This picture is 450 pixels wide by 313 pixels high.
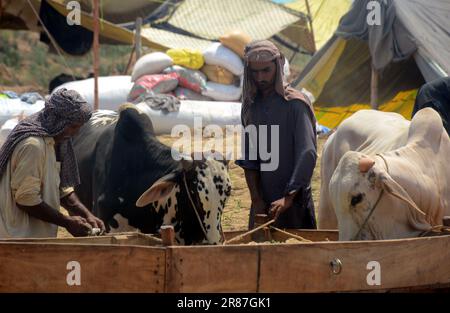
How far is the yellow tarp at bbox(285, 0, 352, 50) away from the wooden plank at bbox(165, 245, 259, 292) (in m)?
13.8

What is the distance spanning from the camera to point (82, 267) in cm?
360

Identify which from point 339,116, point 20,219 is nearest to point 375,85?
point 339,116

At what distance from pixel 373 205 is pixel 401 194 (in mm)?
142

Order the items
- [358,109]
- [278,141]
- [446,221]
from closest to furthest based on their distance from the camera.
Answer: [446,221] < [278,141] < [358,109]

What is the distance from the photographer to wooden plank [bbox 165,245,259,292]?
358 cm

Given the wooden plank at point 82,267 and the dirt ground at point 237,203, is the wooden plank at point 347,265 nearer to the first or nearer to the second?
the wooden plank at point 82,267

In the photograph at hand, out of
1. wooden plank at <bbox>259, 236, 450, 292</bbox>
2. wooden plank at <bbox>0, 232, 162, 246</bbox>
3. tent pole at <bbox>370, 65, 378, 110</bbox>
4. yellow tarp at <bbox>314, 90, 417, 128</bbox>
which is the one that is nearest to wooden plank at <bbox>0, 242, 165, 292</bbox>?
wooden plank at <bbox>0, 232, 162, 246</bbox>

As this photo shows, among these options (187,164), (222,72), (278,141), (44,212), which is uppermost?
(222,72)

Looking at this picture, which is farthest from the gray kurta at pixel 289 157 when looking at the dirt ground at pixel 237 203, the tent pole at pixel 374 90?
the tent pole at pixel 374 90

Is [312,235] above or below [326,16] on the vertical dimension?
below

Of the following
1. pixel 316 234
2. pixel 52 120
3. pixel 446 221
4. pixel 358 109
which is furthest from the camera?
pixel 358 109

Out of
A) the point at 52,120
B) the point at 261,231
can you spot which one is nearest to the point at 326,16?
the point at 261,231

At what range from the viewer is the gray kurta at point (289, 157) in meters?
4.70

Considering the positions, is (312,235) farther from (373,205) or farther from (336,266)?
(336,266)
